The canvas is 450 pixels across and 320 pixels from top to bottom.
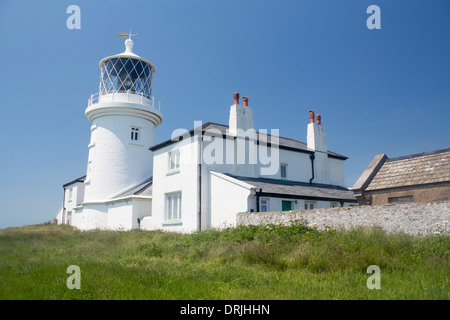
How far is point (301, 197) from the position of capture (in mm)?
16000

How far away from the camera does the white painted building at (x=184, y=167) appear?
1614 cm

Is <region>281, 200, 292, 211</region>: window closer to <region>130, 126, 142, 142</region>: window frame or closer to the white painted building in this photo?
the white painted building

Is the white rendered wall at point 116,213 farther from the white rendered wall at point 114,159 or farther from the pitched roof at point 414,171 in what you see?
the pitched roof at point 414,171

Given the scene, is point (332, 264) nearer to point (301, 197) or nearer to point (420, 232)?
point (420, 232)

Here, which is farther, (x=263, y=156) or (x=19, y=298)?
(x=263, y=156)

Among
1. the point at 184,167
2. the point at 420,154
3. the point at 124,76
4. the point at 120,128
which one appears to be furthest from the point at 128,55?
the point at 420,154

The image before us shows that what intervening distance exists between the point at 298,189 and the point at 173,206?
6937 millimetres

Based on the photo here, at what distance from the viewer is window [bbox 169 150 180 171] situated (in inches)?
704

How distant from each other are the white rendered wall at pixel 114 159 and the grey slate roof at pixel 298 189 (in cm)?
846

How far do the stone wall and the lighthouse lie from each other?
12.8 metres

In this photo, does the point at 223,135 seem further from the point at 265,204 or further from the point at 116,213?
the point at 116,213

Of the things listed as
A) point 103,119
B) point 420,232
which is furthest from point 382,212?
point 103,119

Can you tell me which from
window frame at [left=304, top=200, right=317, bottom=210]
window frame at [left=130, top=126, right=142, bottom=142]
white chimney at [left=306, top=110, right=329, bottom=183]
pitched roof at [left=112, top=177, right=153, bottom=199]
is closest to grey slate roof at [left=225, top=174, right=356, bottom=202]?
window frame at [left=304, top=200, right=317, bottom=210]
